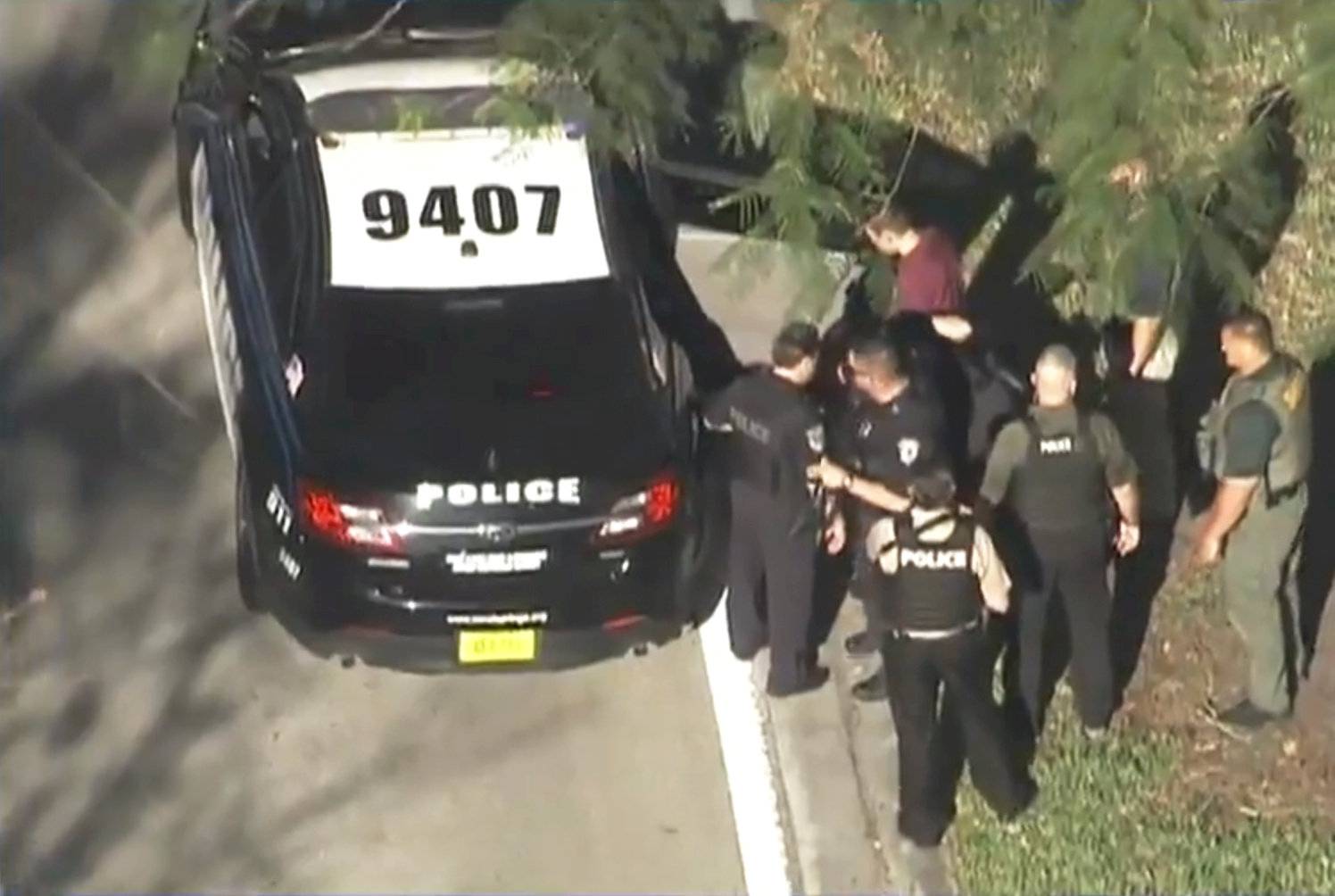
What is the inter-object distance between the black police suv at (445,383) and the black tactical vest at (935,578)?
1380 mm

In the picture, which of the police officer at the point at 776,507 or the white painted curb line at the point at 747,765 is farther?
the white painted curb line at the point at 747,765

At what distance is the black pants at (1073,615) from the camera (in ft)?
33.8

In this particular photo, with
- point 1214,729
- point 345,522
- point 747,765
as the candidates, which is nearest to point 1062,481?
point 1214,729

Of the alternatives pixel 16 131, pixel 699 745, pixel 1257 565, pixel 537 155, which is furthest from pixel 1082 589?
pixel 16 131

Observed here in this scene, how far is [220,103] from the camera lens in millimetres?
11898

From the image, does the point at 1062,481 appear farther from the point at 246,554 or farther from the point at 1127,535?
the point at 246,554

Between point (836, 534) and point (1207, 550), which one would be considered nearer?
point (1207, 550)

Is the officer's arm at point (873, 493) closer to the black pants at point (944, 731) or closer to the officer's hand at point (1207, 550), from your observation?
the black pants at point (944, 731)

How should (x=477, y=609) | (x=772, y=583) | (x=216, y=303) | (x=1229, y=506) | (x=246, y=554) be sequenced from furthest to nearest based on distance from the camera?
1. (x=216, y=303)
2. (x=246, y=554)
3. (x=772, y=583)
4. (x=477, y=609)
5. (x=1229, y=506)

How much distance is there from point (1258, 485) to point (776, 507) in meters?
1.77

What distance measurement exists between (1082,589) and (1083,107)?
2.09 meters

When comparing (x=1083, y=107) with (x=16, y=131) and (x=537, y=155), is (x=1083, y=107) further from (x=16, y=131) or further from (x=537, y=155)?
(x=16, y=131)

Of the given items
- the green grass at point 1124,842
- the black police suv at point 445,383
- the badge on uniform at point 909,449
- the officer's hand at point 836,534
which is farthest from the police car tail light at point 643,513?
the green grass at point 1124,842

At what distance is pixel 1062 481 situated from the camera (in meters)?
10.1
